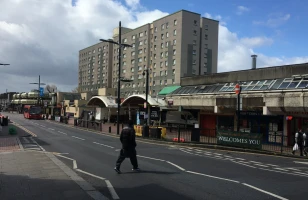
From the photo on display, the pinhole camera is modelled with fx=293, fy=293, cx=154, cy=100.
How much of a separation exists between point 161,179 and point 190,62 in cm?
6769

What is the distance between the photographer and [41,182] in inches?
304

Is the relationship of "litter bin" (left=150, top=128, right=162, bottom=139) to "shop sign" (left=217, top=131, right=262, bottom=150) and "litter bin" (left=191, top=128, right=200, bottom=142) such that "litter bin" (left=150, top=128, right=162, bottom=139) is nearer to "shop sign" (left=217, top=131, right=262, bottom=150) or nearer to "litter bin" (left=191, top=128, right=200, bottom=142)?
"litter bin" (left=191, top=128, right=200, bottom=142)

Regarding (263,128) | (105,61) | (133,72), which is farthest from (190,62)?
(263,128)

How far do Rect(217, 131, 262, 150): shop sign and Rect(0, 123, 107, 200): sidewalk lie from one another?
11701 mm

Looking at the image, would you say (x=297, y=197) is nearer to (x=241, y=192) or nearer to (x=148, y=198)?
(x=241, y=192)

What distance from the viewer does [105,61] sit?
104 m

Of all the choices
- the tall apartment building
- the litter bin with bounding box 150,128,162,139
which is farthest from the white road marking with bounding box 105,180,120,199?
the tall apartment building

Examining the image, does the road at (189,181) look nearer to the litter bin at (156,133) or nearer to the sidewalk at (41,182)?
the sidewalk at (41,182)

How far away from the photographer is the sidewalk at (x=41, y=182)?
6566 millimetres

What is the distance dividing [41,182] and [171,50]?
227 feet

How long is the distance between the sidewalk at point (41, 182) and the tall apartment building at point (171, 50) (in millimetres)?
59912

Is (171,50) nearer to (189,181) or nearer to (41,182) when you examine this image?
(189,181)

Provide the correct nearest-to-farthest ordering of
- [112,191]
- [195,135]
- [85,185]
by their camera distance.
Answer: [112,191] < [85,185] < [195,135]

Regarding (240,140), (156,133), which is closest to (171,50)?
(156,133)
